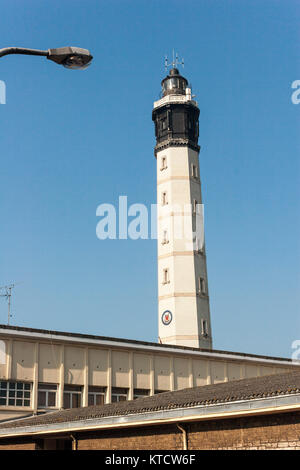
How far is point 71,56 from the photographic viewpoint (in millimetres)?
10891

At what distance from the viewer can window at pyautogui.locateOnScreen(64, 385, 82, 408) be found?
106 ft

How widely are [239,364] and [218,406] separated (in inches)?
983

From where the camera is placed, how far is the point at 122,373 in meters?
34.6

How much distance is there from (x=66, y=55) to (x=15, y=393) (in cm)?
2329

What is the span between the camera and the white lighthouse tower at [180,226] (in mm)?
54875

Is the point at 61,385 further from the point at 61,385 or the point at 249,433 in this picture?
the point at 249,433

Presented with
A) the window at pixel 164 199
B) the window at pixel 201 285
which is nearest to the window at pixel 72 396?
the window at pixel 201 285

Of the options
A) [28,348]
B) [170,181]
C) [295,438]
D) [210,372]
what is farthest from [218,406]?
[170,181]

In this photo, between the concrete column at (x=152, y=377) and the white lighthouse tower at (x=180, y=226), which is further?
the white lighthouse tower at (x=180, y=226)

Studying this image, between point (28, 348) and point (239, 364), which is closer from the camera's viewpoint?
point (28, 348)

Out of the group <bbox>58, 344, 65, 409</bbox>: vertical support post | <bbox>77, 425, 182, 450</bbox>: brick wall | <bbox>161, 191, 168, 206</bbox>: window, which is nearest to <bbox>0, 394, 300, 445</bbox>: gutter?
<bbox>77, 425, 182, 450</bbox>: brick wall

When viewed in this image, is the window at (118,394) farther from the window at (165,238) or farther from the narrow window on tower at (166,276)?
the window at (165,238)

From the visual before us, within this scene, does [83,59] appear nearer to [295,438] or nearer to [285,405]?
[285,405]

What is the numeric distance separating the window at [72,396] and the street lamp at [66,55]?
2443 centimetres
